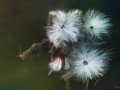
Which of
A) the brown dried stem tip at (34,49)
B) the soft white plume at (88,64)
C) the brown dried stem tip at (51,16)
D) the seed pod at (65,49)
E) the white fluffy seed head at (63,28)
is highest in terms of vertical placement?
the brown dried stem tip at (51,16)

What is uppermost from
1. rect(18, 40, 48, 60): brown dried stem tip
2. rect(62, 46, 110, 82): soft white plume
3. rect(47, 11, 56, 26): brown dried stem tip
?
rect(47, 11, 56, 26): brown dried stem tip

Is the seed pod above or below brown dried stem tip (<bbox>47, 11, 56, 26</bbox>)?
below

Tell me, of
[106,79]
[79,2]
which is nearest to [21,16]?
[79,2]

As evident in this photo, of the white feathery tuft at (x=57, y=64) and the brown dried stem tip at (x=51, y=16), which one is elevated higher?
the brown dried stem tip at (x=51, y=16)

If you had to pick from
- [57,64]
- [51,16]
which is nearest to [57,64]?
[57,64]

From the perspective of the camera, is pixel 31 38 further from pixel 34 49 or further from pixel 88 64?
pixel 88 64

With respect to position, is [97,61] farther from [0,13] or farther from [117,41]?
[0,13]
